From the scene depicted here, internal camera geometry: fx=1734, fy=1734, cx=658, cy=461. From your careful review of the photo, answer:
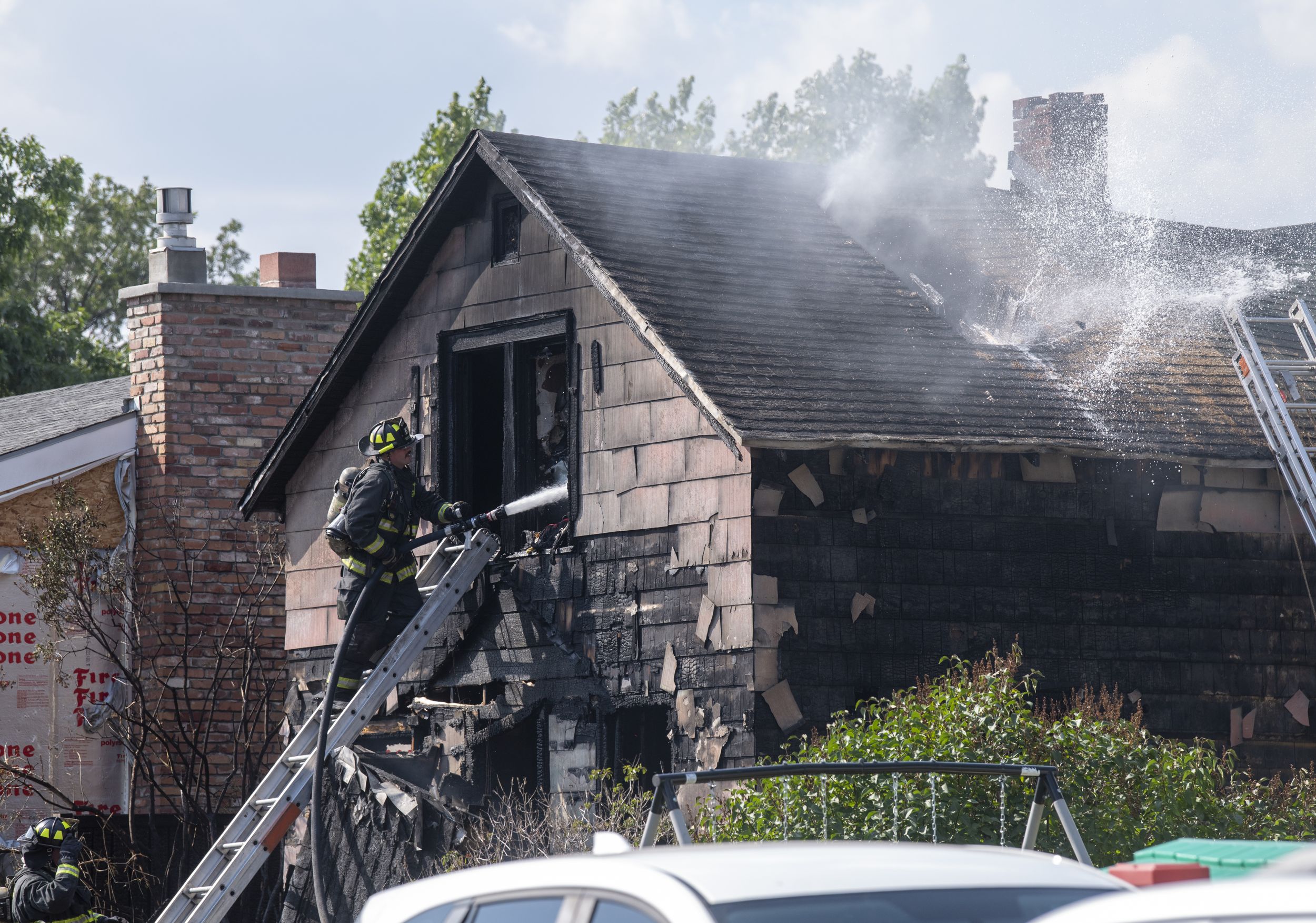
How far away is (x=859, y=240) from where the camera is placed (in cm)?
1438

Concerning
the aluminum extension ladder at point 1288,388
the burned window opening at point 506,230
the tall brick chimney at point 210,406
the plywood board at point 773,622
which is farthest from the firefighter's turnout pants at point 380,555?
the aluminum extension ladder at point 1288,388

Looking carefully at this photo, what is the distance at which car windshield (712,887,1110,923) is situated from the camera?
12.1 feet

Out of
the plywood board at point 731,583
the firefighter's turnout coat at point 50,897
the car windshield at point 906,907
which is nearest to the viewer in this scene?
the car windshield at point 906,907

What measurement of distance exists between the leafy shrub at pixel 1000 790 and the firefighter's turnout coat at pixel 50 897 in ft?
11.5

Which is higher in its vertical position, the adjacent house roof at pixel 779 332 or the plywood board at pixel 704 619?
the adjacent house roof at pixel 779 332

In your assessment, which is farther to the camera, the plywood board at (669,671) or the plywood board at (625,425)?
the plywood board at (625,425)

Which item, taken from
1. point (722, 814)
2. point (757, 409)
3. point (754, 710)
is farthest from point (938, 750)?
point (757, 409)

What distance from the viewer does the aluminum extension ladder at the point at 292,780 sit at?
1136 cm

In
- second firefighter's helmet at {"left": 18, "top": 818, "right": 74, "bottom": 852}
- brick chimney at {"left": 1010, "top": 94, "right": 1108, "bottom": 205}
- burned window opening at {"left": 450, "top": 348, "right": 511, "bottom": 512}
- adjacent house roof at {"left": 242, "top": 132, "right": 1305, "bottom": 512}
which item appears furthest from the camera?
brick chimney at {"left": 1010, "top": 94, "right": 1108, "bottom": 205}

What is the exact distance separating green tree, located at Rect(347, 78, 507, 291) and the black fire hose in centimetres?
2320

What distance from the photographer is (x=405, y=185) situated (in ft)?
129

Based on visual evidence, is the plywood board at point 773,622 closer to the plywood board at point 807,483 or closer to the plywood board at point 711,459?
the plywood board at point 807,483

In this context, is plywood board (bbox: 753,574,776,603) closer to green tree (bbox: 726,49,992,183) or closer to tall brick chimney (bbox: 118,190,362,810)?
tall brick chimney (bbox: 118,190,362,810)

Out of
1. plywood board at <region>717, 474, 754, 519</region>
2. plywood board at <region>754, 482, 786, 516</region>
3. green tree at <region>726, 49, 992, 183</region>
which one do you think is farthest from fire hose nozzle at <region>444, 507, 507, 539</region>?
green tree at <region>726, 49, 992, 183</region>
